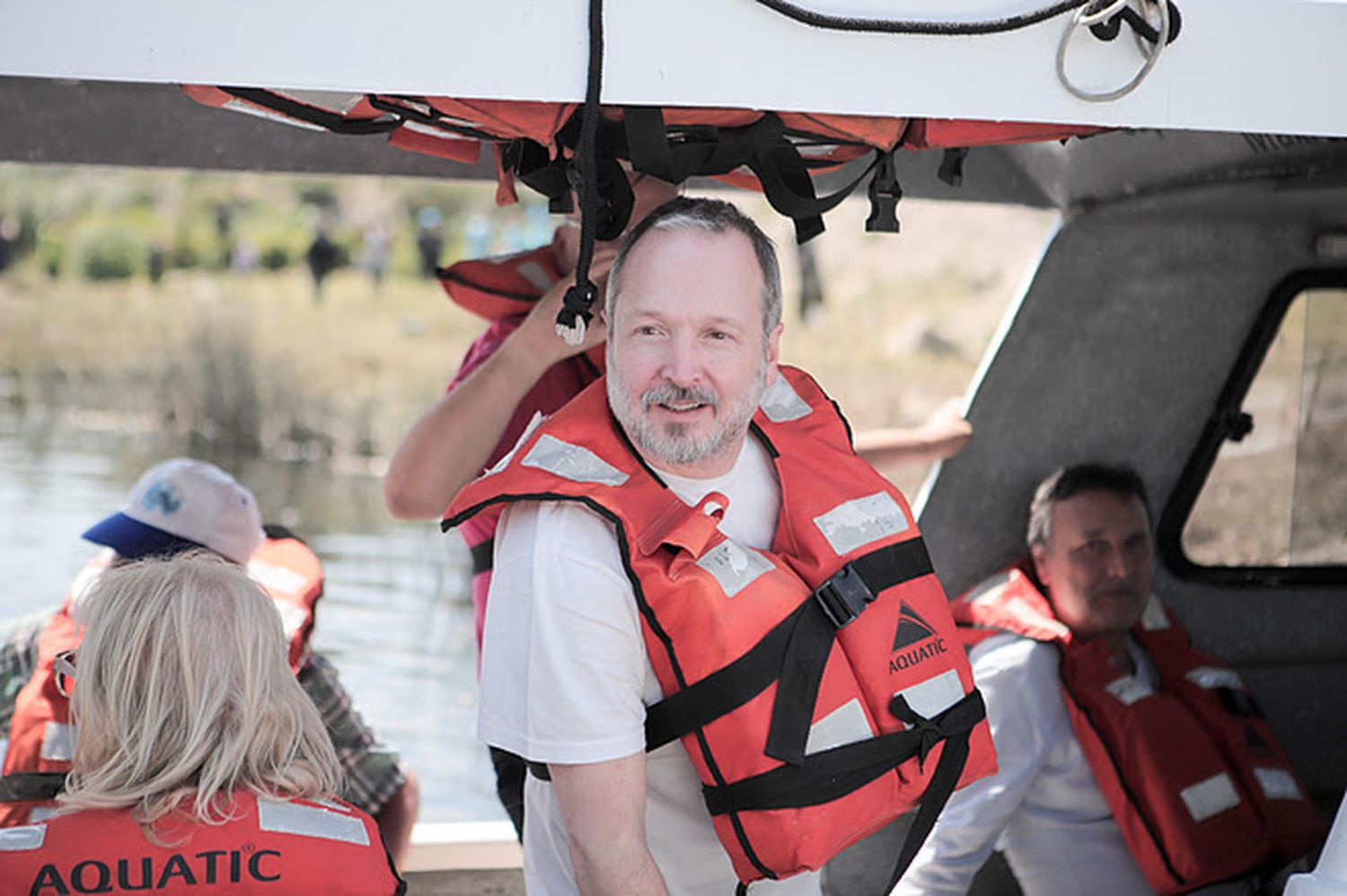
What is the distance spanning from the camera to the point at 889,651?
222cm

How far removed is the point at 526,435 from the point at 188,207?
66.1 ft

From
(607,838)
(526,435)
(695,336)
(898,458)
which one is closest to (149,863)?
(607,838)

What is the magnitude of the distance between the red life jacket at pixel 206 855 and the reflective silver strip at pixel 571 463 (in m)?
0.51

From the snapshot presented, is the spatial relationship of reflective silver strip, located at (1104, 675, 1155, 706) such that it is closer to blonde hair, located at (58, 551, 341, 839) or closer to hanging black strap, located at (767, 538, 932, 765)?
hanging black strap, located at (767, 538, 932, 765)

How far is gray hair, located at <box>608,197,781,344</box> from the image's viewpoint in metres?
2.16

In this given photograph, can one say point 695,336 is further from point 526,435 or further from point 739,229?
point 526,435

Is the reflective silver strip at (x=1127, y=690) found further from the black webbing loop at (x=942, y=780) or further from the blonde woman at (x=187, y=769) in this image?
the blonde woman at (x=187, y=769)

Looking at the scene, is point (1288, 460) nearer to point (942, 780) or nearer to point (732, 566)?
point (942, 780)

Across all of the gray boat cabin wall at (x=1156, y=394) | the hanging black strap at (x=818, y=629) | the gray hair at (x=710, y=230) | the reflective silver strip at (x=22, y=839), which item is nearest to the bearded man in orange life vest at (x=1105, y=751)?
the gray boat cabin wall at (x=1156, y=394)

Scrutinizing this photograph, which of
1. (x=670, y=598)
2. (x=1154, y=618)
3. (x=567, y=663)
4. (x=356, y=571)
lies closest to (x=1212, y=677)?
(x=1154, y=618)

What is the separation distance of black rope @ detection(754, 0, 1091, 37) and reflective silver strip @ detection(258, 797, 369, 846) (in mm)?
1101

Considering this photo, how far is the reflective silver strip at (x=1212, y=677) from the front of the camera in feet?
11.1

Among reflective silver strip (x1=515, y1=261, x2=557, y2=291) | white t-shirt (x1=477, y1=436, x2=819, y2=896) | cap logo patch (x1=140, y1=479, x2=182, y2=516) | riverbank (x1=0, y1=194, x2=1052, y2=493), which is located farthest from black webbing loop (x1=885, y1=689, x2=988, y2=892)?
riverbank (x1=0, y1=194, x2=1052, y2=493)

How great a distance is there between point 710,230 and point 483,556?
0.85 metres
